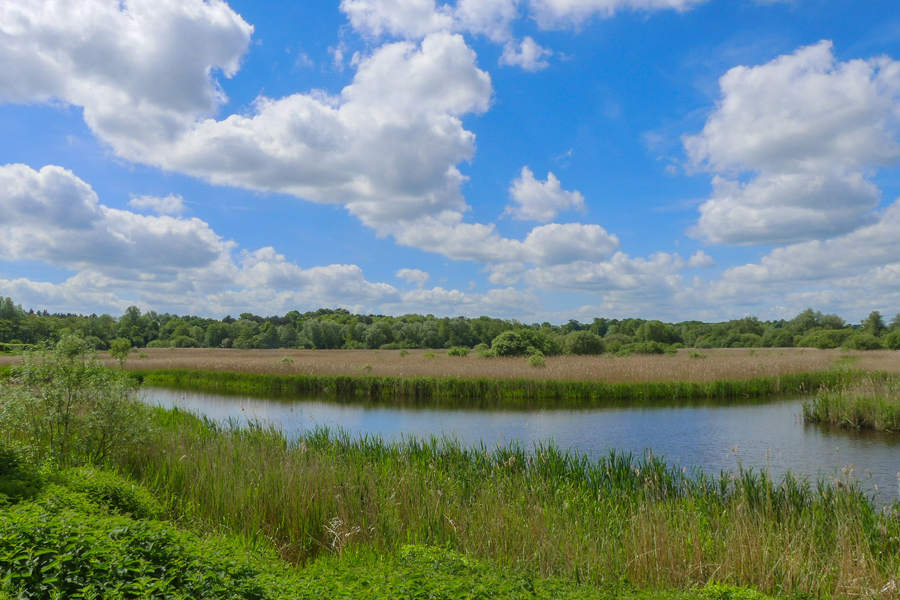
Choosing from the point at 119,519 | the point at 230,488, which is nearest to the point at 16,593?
the point at 119,519

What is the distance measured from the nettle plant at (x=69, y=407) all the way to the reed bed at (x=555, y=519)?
1.48 feet

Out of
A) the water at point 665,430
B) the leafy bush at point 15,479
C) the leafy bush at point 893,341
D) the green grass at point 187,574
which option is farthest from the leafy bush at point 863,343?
the leafy bush at point 15,479

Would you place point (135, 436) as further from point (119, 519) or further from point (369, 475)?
point (119, 519)

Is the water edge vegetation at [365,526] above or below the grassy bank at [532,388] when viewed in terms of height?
above

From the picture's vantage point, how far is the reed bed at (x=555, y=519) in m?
4.14

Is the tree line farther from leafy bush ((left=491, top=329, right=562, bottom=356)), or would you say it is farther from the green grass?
the green grass

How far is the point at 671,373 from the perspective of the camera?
22328 millimetres

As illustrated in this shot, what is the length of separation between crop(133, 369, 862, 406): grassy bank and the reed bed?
13258mm

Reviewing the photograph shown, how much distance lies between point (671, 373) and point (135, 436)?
20.1 m

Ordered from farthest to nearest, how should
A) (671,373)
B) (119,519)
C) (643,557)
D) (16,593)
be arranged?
(671,373)
(643,557)
(119,519)
(16,593)

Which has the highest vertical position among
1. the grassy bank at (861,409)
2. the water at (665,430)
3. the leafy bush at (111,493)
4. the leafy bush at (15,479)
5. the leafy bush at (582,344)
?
the leafy bush at (582,344)

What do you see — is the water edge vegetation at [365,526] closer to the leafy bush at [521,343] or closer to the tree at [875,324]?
the leafy bush at [521,343]

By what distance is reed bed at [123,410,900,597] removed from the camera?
4.14m

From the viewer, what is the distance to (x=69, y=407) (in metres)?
7.08
